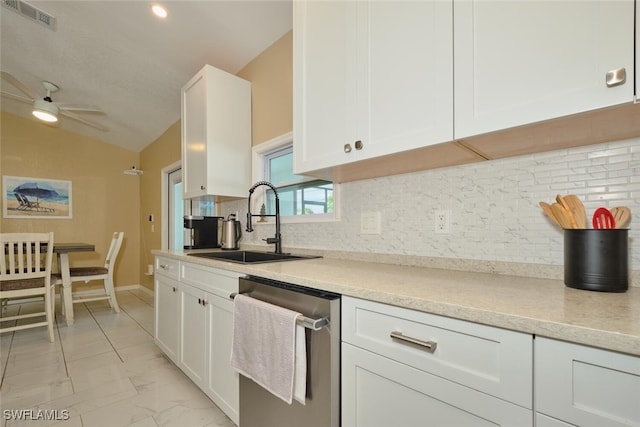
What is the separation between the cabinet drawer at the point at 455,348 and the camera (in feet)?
1.92

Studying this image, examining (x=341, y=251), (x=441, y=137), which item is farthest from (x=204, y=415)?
(x=441, y=137)

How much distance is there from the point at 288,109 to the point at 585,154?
5.67ft

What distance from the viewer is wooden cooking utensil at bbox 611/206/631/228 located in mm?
825

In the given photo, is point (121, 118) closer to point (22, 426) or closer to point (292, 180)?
point (292, 180)

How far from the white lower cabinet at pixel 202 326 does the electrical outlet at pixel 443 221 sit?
0.93 meters

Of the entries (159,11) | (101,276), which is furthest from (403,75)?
(101,276)

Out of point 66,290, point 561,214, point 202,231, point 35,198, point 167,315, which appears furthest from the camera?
point 35,198

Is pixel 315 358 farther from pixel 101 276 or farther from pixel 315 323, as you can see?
pixel 101 276

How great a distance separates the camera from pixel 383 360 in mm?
803

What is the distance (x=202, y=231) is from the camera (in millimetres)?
2629

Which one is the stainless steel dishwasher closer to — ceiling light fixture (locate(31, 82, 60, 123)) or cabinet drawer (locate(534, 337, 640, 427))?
cabinet drawer (locate(534, 337, 640, 427))

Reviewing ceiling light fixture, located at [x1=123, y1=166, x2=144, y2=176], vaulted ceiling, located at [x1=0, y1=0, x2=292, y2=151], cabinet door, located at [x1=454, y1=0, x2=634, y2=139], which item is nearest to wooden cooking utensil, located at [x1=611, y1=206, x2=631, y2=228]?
cabinet door, located at [x1=454, y1=0, x2=634, y2=139]

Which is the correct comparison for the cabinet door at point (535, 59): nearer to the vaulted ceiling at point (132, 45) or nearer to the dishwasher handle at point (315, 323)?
the dishwasher handle at point (315, 323)

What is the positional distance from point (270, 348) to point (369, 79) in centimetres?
112
